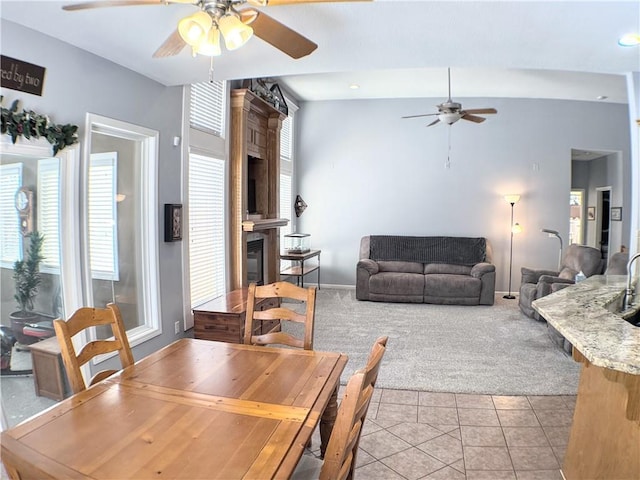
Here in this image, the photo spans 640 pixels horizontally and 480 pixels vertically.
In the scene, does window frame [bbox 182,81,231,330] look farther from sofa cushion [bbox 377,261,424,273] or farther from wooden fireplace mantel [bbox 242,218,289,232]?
sofa cushion [bbox 377,261,424,273]

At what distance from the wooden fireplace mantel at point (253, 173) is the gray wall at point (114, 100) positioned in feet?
3.13

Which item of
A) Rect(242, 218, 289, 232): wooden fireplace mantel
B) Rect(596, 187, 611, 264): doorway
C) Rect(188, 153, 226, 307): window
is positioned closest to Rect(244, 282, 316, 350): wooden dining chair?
Rect(188, 153, 226, 307): window

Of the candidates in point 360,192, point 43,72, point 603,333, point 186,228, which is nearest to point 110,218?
point 186,228

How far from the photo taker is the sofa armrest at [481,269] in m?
6.38

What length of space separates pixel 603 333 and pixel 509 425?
1.36 metres

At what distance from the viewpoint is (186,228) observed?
13.3 feet

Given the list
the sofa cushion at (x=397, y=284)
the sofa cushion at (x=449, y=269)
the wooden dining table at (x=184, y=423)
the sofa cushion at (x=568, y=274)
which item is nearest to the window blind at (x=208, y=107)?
the wooden dining table at (x=184, y=423)

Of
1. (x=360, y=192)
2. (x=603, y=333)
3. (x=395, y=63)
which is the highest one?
(x=395, y=63)

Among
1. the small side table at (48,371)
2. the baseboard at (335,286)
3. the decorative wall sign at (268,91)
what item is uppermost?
the decorative wall sign at (268,91)

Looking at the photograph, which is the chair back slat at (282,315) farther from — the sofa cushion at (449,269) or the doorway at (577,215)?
the doorway at (577,215)

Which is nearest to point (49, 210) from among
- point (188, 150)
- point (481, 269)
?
point (188, 150)

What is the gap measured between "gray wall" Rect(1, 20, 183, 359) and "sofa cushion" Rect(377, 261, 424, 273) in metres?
3.75

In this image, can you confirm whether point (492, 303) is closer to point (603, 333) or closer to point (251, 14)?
point (603, 333)

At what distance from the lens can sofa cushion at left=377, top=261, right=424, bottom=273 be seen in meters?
6.90
